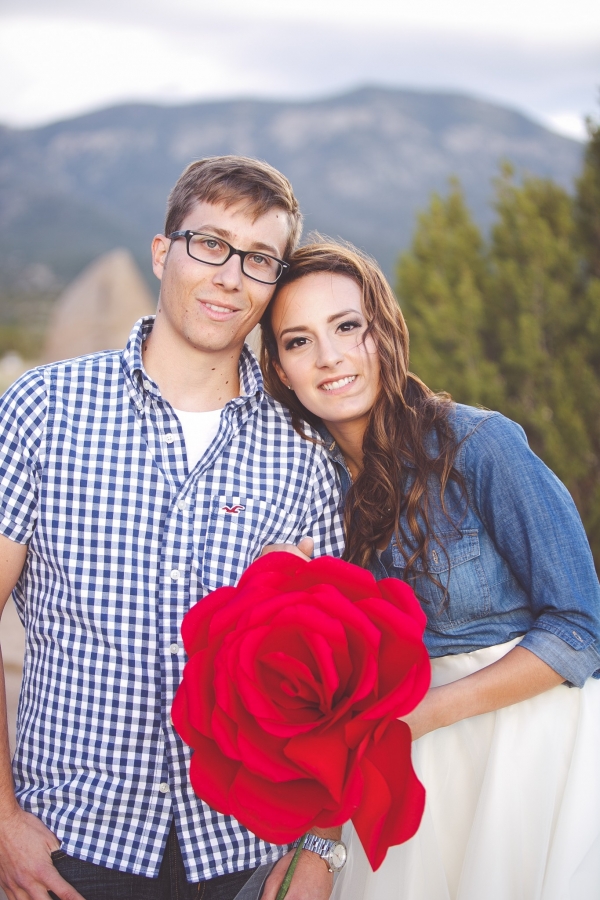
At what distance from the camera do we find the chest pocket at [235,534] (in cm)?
187

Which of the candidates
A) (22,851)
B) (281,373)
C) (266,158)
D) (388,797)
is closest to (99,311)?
(281,373)

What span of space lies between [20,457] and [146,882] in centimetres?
110

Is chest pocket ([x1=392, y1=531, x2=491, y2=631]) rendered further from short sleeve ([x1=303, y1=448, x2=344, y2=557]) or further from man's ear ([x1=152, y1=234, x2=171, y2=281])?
man's ear ([x1=152, y1=234, x2=171, y2=281])

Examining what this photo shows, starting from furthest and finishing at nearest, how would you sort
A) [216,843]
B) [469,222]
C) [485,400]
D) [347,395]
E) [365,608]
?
[469,222] → [485,400] → [347,395] → [216,843] → [365,608]

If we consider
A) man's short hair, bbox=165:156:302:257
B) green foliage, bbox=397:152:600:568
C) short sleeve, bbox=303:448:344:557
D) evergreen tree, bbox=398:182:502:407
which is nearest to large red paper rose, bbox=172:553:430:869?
short sleeve, bbox=303:448:344:557

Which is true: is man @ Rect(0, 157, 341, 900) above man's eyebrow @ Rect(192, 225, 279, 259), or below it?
below

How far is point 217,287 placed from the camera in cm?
204

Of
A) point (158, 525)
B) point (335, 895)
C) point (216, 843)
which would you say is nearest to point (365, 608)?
point (158, 525)

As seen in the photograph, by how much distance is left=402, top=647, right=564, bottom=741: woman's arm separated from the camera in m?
1.64

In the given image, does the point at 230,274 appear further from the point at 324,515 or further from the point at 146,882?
the point at 146,882

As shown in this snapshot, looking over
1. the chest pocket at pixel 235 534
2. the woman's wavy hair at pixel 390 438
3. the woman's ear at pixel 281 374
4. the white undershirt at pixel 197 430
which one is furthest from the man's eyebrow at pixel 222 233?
the chest pocket at pixel 235 534

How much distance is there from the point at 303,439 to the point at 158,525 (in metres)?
0.54

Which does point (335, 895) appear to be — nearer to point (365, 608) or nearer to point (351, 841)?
point (351, 841)

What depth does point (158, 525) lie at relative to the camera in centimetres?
187
